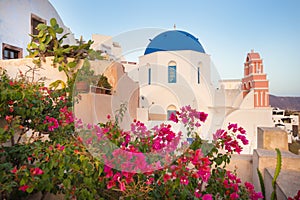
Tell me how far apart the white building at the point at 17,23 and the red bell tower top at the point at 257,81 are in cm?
818

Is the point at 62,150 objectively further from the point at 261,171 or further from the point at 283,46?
the point at 283,46

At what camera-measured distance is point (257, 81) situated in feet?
30.2

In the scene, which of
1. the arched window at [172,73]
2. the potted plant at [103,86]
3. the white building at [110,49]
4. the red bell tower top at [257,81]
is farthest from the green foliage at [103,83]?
the red bell tower top at [257,81]

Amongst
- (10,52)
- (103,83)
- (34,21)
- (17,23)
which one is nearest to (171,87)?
(103,83)

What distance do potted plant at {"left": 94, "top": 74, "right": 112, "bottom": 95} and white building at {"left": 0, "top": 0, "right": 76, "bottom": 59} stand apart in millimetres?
3778

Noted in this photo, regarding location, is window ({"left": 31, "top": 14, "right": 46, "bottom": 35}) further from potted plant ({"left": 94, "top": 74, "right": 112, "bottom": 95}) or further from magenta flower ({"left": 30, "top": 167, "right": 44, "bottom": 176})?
magenta flower ({"left": 30, "top": 167, "right": 44, "bottom": 176})

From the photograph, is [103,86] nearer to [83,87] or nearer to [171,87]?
[83,87]

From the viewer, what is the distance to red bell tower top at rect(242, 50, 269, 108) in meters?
8.96

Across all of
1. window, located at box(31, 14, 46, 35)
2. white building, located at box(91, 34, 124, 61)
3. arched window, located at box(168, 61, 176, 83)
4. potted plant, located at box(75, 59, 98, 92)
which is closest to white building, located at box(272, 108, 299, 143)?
window, located at box(31, 14, 46, 35)

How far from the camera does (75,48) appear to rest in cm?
243

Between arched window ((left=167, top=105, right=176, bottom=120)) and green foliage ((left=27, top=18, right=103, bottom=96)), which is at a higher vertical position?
green foliage ((left=27, top=18, right=103, bottom=96))

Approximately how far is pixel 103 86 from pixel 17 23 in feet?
14.1

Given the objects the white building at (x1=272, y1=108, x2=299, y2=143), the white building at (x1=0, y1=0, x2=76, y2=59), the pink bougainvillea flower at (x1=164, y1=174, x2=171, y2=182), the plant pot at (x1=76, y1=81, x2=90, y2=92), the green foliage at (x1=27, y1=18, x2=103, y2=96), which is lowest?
the white building at (x1=272, y1=108, x2=299, y2=143)

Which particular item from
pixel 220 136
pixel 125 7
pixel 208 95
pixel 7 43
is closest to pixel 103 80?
pixel 125 7
